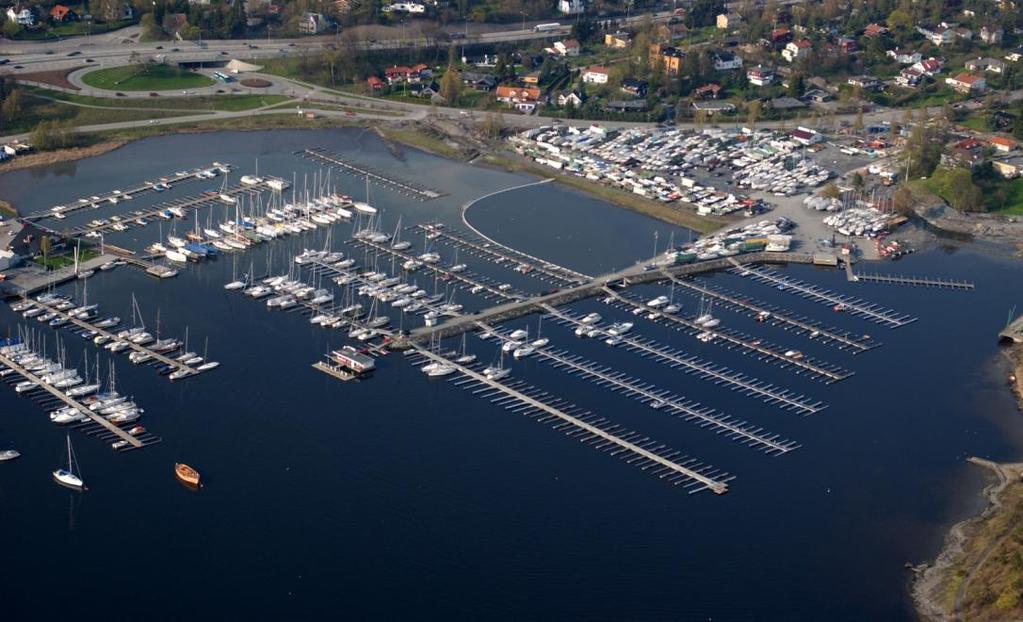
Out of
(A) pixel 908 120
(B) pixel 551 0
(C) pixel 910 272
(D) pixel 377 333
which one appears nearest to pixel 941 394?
(C) pixel 910 272

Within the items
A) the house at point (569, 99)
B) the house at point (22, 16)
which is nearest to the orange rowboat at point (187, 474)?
the house at point (569, 99)

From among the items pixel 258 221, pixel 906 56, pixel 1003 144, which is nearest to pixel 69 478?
pixel 258 221

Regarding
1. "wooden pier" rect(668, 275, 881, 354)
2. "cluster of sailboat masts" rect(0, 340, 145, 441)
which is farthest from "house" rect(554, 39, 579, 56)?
"cluster of sailboat masts" rect(0, 340, 145, 441)

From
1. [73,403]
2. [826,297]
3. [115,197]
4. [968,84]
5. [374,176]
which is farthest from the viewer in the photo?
[968,84]

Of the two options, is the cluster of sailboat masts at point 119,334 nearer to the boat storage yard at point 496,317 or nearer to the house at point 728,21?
the boat storage yard at point 496,317

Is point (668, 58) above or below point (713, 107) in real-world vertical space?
above

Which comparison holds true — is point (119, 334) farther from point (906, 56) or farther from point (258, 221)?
point (906, 56)

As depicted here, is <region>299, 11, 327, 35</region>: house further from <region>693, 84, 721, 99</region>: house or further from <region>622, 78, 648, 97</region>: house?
<region>693, 84, 721, 99</region>: house
